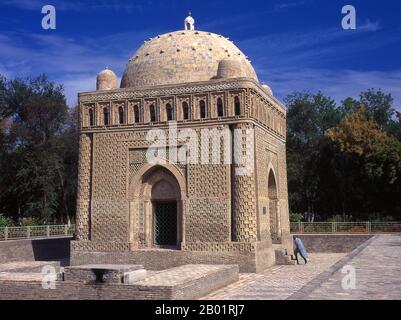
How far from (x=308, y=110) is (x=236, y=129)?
25521 millimetres

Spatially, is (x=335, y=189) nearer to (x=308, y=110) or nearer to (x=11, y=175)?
(x=308, y=110)

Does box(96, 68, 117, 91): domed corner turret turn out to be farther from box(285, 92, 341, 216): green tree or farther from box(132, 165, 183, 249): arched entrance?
box(285, 92, 341, 216): green tree

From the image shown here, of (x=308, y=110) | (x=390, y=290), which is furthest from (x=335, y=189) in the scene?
(x=390, y=290)

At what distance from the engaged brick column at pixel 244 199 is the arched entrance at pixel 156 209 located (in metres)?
2.04

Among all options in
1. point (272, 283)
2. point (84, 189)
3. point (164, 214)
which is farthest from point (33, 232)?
point (272, 283)

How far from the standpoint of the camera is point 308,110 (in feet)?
130

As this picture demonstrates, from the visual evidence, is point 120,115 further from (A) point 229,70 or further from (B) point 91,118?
(A) point 229,70

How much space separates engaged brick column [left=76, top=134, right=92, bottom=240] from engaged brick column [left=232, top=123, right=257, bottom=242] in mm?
4810

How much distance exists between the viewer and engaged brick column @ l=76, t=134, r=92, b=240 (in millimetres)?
16609

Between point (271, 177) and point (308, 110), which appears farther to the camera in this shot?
point (308, 110)

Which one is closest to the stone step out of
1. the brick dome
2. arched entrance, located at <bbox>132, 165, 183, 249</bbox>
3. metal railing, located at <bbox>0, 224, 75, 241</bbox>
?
arched entrance, located at <bbox>132, 165, 183, 249</bbox>

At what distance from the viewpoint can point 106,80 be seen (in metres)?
17.5

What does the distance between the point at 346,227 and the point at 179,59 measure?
1329 cm

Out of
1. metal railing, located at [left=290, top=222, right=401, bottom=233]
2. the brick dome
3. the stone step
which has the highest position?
the brick dome
